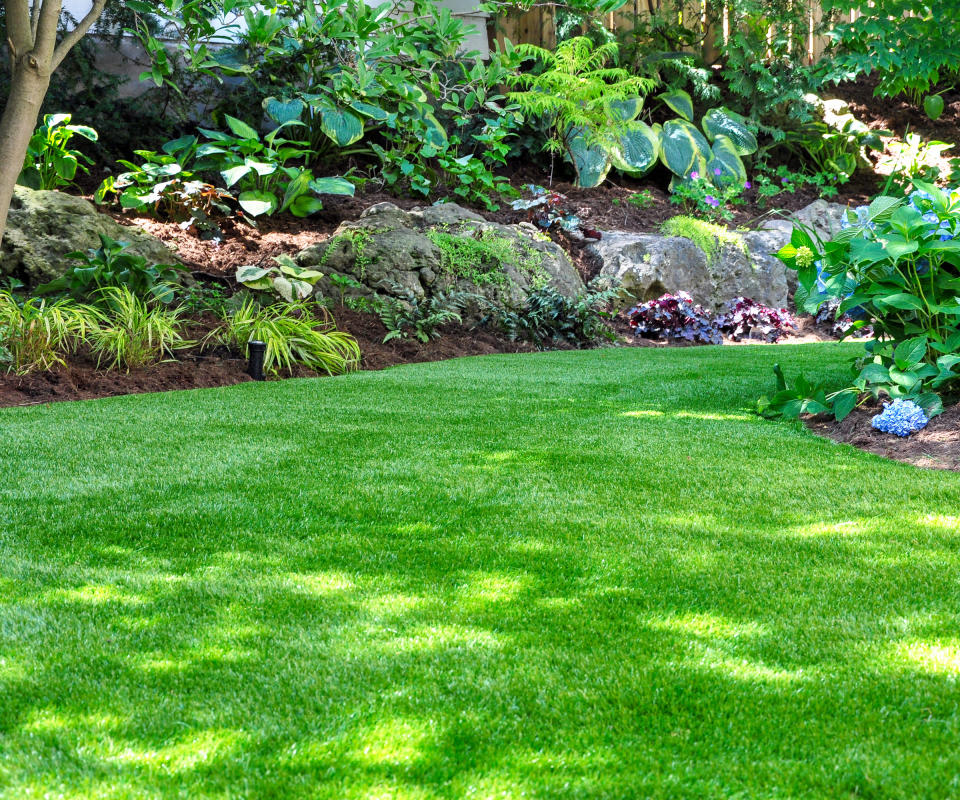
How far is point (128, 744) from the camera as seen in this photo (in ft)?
4.86

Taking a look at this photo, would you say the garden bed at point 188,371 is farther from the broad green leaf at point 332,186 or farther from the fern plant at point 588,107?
the fern plant at point 588,107

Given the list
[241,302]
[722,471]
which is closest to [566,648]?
[722,471]

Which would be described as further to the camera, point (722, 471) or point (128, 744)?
point (722, 471)

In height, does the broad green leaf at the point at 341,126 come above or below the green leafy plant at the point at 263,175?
above

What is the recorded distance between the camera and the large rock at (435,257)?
7656 mm

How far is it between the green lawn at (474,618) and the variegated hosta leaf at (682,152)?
809 centimetres

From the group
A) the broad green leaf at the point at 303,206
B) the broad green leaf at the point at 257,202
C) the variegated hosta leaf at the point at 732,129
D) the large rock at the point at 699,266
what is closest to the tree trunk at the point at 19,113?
the broad green leaf at the point at 257,202

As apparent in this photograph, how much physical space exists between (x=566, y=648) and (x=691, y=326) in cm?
727

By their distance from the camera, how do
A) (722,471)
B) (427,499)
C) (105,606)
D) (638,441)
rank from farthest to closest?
(638,441) → (722,471) → (427,499) → (105,606)

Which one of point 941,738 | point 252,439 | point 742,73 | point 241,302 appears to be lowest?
point 941,738

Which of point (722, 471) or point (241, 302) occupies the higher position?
point (241, 302)

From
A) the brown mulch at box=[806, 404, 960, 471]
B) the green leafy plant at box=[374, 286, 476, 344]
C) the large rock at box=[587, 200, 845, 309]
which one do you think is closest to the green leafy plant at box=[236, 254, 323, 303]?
the green leafy plant at box=[374, 286, 476, 344]

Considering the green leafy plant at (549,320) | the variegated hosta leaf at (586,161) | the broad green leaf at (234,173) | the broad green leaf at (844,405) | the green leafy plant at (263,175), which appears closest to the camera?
the broad green leaf at (844,405)

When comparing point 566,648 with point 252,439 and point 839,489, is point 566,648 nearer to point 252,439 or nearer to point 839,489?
point 839,489
